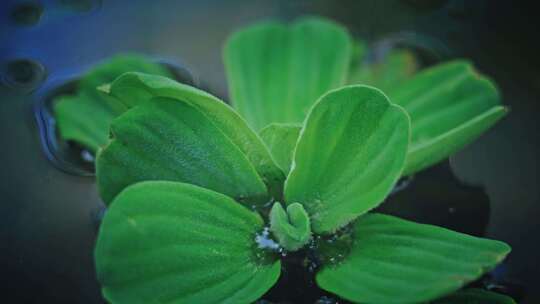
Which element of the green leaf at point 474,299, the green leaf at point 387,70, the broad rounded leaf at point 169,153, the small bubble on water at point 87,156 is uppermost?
the broad rounded leaf at point 169,153

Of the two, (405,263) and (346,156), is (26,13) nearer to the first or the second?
(346,156)

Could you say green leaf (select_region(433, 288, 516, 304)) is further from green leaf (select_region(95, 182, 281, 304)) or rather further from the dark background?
green leaf (select_region(95, 182, 281, 304))

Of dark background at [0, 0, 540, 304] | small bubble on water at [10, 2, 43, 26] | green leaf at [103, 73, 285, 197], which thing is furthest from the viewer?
small bubble on water at [10, 2, 43, 26]

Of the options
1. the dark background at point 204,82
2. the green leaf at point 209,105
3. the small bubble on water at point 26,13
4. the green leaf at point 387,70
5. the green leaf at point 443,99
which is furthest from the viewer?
the small bubble on water at point 26,13

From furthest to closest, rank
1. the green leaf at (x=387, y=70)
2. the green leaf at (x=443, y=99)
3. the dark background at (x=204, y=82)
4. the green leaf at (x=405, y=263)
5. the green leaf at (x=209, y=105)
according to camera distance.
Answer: the green leaf at (x=387, y=70) → the green leaf at (x=443, y=99) → the dark background at (x=204, y=82) → the green leaf at (x=209, y=105) → the green leaf at (x=405, y=263)

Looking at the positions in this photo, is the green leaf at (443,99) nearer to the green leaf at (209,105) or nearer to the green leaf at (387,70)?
the green leaf at (387,70)

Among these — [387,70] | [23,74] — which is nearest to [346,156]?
[387,70]

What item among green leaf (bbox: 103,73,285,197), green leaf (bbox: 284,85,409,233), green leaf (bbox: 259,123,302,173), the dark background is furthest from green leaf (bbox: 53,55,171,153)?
green leaf (bbox: 284,85,409,233)

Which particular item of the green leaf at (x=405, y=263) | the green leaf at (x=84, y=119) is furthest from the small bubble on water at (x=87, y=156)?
the green leaf at (x=405, y=263)
